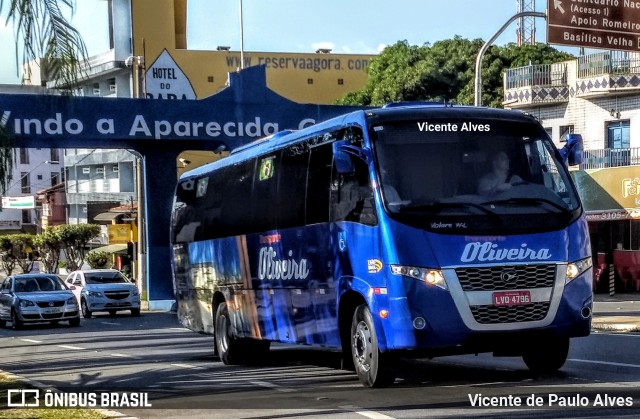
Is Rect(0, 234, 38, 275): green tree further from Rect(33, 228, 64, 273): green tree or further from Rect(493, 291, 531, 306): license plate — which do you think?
Rect(493, 291, 531, 306): license plate

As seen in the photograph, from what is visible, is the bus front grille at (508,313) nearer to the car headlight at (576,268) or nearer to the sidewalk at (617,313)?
the car headlight at (576,268)

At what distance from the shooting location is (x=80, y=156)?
86.9m

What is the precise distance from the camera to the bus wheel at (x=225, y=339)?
1877 cm

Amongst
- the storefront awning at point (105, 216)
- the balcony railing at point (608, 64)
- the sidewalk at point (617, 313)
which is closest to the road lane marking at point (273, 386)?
the sidewalk at point (617, 313)

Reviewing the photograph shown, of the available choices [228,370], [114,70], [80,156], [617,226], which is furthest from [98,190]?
[228,370]

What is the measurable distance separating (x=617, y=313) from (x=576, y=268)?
17.4 meters

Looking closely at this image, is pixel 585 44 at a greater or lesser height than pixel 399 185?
greater

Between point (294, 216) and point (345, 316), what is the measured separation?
2.13m

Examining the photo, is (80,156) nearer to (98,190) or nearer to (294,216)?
(98,190)

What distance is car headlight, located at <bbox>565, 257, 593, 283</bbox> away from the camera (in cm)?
1330

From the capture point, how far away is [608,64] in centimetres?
4531

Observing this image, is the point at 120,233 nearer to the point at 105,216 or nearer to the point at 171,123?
the point at 171,123

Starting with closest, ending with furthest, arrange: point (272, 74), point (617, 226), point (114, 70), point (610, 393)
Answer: point (610, 393), point (617, 226), point (114, 70), point (272, 74)

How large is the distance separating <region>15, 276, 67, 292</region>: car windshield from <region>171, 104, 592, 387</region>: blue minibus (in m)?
21.1
